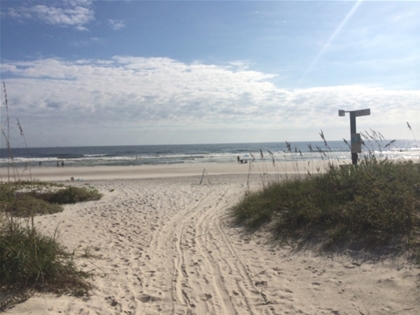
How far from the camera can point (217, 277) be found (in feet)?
15.2

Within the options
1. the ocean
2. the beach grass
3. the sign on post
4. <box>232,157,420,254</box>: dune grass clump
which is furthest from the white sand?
the sign on post

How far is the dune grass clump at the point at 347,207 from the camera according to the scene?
4.97 meters

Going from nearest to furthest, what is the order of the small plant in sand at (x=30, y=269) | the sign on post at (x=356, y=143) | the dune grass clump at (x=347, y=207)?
the small plant in sand at (x=30, y=269) → the dune grass clump at (x=347, y=207) → the sign on post at (x=356, y=143)

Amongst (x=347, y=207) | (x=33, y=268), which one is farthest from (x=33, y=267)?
(x=347, y=207)

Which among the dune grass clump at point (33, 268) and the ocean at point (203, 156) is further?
the ocean at point (203, 156)

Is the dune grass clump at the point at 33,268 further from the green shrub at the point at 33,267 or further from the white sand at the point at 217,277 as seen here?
the white sand at the point at 217,277

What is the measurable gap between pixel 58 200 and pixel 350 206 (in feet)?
28.5

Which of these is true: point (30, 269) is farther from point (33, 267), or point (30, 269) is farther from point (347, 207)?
point (347, 207)

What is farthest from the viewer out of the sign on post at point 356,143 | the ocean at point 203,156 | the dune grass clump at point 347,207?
the ocean at point 203,156

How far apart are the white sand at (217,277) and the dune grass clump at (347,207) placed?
1.46 feet

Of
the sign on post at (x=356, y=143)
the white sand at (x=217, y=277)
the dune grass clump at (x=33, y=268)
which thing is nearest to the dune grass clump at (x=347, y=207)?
the white sand at (x=217, y=277)

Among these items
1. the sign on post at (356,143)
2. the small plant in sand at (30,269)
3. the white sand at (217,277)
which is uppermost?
the sign on post at (356,143)

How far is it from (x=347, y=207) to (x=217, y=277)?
8.50 feet

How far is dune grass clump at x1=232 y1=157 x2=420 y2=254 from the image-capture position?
196 inches
